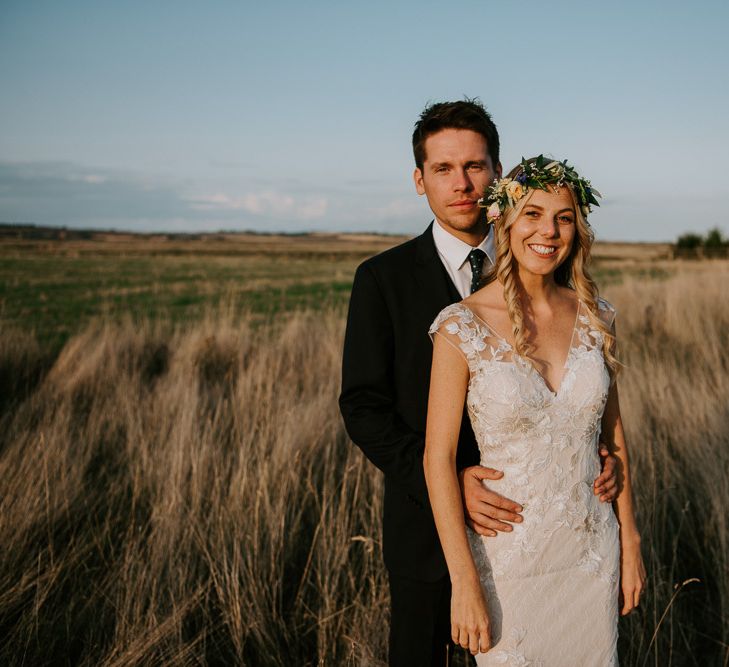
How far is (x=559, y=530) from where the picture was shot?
6.54 ft

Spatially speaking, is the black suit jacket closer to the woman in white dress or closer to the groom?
the groom

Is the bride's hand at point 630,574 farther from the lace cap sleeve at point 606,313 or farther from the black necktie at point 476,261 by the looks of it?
the black necktie at point 476,261

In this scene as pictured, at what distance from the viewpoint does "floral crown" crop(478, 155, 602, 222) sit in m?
2.07


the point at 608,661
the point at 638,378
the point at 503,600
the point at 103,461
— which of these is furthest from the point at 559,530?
the point at 638,378

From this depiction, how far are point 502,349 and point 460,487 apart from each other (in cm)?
49

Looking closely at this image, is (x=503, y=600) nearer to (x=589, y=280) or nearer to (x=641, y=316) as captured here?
(x=589, y=280)

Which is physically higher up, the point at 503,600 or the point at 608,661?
the point at 503,600

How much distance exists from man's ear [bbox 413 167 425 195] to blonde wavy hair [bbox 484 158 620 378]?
552 mm

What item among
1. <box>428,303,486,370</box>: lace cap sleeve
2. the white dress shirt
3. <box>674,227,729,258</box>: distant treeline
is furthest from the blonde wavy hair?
<box>674,227,729,258</box>: distant treeline

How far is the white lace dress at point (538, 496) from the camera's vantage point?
1936mm

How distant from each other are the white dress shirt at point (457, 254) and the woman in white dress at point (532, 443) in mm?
327

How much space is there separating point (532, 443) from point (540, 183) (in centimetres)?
89

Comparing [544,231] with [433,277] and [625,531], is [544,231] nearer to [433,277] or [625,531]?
[433,277]

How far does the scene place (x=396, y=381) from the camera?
2.33m
